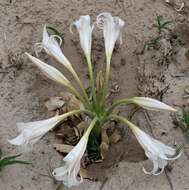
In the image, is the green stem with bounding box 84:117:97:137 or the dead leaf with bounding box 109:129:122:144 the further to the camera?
the dead leaf with bounding box 109:129:122:144

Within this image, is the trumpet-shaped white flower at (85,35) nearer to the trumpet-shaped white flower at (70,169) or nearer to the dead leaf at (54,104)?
the dead leaf at (54,104)

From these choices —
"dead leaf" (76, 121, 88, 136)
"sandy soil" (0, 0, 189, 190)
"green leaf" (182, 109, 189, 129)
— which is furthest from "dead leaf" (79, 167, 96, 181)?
"green leaf" (182, 109, 189, 129)

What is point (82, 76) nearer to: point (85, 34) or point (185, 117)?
point (85, 34)

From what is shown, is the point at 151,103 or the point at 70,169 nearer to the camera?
the point at 70,169

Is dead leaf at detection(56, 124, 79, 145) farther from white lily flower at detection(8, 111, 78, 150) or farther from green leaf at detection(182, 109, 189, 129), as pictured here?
green leaf at detection(182, 109, 189, 129)

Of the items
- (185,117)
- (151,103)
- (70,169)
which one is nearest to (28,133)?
(70,169)

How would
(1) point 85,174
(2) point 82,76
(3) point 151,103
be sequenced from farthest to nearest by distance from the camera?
1. (2) point 82,76
2. (1) point 85,174
3. (3) point 151,103

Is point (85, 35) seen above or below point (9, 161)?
above

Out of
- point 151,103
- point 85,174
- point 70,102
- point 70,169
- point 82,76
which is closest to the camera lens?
point 70,169

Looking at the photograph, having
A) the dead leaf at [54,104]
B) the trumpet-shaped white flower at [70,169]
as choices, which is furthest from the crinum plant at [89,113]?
the dead leaf at [54,104]
